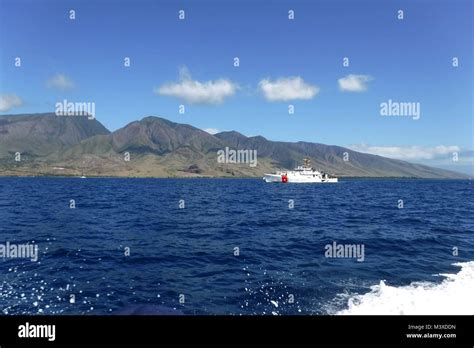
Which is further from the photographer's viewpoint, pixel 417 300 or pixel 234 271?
pixel 234 271

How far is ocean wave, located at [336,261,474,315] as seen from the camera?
13.7 metres

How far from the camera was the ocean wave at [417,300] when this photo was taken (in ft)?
45.0

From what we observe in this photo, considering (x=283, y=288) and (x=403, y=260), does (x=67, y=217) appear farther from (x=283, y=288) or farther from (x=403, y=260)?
(x=403, y=260)

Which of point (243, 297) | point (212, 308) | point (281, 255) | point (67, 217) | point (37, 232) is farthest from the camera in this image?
point (67, 217)

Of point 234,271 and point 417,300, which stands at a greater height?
point 417,300

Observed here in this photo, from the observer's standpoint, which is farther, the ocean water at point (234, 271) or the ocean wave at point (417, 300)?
the ocean water at point (234, 271)

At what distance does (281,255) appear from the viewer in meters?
24.6

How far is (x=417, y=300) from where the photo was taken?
1487cm

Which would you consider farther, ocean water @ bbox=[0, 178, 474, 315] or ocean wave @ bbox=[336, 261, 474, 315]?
ocean water @ bbox=[0, 178, 474, 315]
